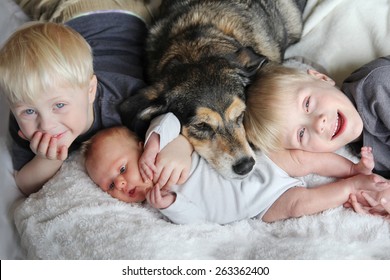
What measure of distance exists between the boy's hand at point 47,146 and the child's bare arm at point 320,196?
2.56 ft

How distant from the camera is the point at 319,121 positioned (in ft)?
6.23

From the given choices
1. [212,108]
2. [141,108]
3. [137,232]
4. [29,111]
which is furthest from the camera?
[141,108]

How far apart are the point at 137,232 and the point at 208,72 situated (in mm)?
665

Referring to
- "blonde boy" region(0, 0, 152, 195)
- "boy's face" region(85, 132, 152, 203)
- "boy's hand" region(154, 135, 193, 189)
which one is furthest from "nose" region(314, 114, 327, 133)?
"blonde boy" region(0, 0, 152, 195)

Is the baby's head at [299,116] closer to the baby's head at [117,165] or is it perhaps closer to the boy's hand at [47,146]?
the baby's head at [117,165]

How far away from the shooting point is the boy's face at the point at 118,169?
6.15 ft

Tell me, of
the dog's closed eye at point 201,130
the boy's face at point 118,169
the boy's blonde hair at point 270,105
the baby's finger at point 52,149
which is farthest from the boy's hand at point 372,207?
the baby's finger at point 52,149

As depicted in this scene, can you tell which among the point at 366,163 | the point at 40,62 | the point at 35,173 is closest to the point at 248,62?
the point at 366,163

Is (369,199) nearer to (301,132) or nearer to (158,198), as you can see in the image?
(301,132)

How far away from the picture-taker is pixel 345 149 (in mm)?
2098

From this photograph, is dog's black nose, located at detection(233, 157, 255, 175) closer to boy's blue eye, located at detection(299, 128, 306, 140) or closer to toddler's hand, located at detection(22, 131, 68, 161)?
boy's blue eye, located at detection(299, 128, 306, 140)

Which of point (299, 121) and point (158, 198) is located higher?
point (299, 121)

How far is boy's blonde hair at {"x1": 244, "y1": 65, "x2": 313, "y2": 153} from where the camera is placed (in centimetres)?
192
